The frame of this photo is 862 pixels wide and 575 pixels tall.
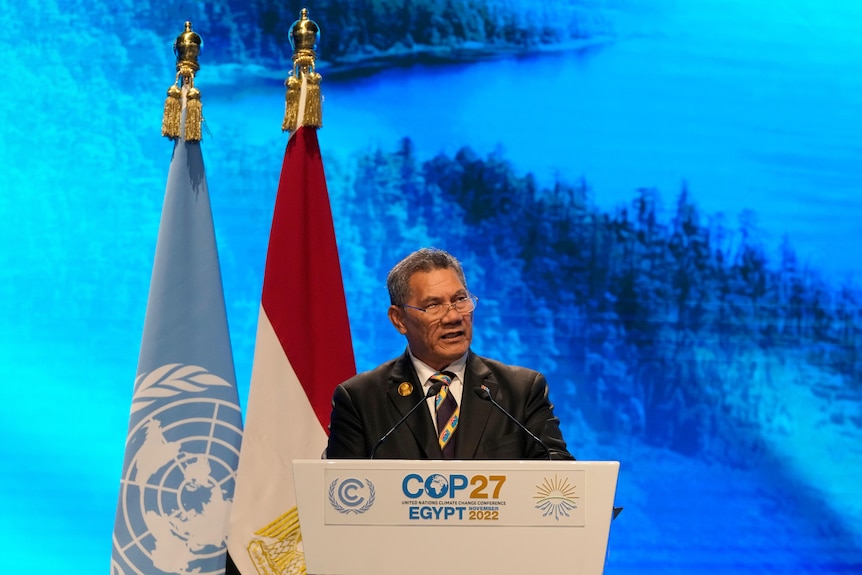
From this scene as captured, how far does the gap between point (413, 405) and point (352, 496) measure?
63 cm

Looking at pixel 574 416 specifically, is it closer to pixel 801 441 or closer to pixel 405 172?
pixel 801 441

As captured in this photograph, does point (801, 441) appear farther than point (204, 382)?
Yes

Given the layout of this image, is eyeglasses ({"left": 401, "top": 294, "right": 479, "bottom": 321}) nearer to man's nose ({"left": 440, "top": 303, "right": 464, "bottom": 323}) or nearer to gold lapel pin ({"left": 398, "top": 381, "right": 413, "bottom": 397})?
man's nose ({"left": 440, "top": 303, "right": 464, "bottom": 323})

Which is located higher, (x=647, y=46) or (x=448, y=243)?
(x=647, y=46)

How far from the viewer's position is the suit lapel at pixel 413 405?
86.7 inches

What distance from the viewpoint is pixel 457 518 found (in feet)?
5.43

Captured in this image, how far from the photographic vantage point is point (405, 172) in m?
3.80

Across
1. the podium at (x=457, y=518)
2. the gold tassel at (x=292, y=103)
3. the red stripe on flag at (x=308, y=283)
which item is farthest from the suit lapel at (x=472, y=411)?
the gold tassel at (x=292, y=103)

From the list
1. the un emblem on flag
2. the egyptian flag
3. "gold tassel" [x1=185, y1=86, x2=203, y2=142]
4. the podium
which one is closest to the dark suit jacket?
the podium

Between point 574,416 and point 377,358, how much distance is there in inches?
31.1

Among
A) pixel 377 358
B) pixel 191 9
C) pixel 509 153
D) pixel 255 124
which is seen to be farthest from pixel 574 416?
pixel 191 9

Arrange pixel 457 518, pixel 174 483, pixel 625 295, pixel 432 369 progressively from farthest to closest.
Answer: pixel 625 295
pixel 174 483
pixel 432 369
pixel 457 518

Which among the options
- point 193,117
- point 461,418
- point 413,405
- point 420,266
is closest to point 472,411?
point 461,418

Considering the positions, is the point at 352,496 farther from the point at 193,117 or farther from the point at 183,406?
the point at 193,117
